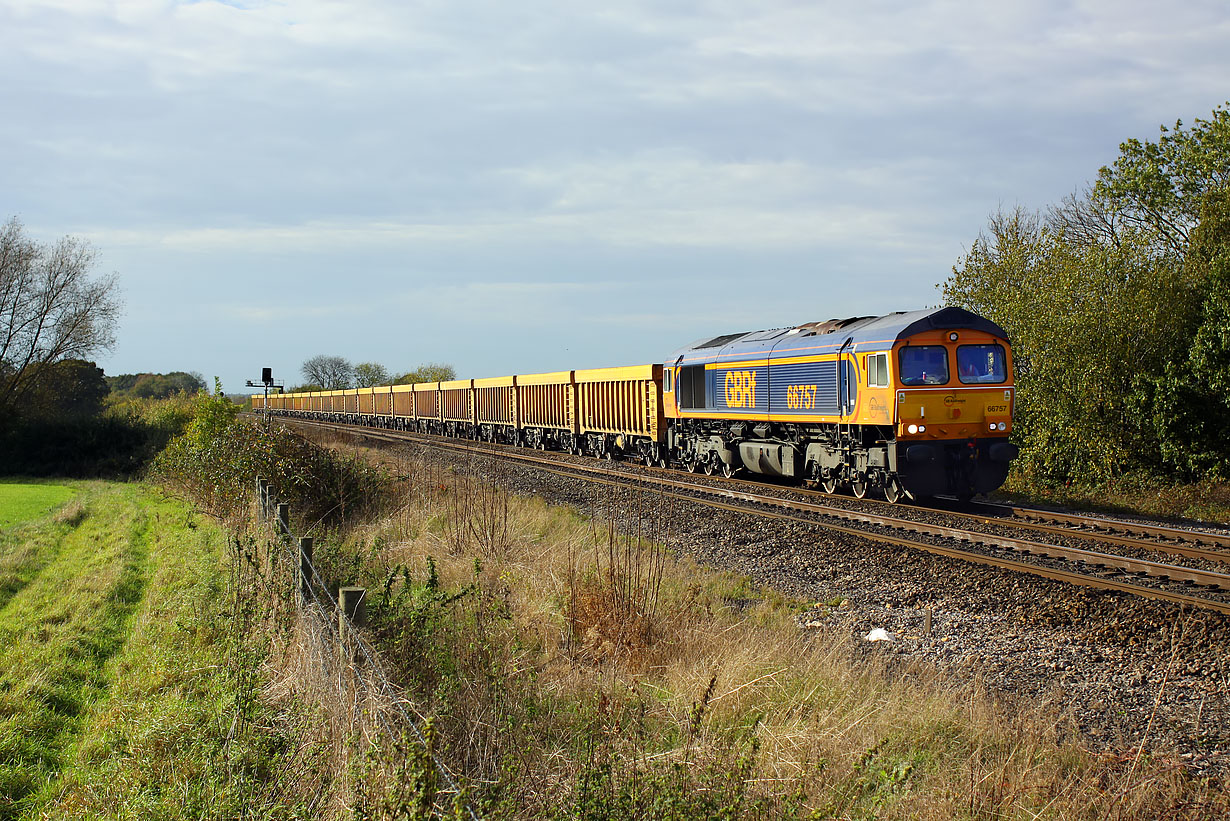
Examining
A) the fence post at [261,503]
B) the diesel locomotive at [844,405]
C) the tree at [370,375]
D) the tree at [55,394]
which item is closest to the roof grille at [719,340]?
the diesel locomotive at [844,405]

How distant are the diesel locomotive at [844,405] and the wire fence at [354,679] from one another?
34.9ft

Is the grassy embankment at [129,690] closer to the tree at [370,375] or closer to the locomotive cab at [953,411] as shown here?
the locomotive cab at [953,411]

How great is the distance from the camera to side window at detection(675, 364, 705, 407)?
854 inches

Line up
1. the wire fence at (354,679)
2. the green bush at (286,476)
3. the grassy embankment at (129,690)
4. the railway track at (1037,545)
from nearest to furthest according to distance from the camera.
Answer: the wire fence at (354,679), the grassy embankment at (129,690), the railway track at (1037,545), the green bush at (286,476)

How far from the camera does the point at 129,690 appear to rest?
7660mm

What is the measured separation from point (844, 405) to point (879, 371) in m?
1.13

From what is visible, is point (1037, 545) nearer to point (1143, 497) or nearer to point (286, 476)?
point (1143, 497)

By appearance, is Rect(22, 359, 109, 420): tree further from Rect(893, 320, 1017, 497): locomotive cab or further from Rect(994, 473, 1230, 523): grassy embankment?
Rect(994, 473, 1230, 523): grassy embankment

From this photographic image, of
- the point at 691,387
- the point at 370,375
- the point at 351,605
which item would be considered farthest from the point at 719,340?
the point at 370,375

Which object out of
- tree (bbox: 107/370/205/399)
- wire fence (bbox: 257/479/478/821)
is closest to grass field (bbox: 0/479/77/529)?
wire fence (bbox: 257/479/478/821)

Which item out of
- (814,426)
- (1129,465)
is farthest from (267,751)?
(1129,465)

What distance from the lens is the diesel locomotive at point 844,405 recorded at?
47.9 feet

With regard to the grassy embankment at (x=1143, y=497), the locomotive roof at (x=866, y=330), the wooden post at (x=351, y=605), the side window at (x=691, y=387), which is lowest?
the grassy embankment at (x=1143, y=497)

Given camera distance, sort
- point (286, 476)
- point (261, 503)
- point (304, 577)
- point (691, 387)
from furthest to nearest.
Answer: point (691, 387)
point (286, 476)
point (261, 503)
point (304, 577)
